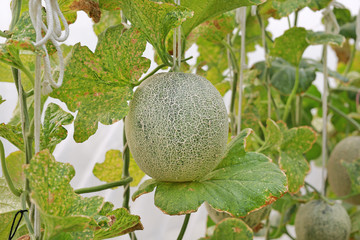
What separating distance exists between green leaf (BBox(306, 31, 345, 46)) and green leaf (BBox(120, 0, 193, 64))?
1.36 ft

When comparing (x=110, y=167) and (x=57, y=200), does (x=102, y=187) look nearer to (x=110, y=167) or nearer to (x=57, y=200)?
(x=57, y=200)

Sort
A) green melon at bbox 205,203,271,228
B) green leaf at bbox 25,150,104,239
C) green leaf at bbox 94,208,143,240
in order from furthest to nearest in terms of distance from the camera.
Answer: green melon at bbox 205,203,271,228, green leaf at bbox 94,208,143,240, green leaf at bbox 25,150,104,239

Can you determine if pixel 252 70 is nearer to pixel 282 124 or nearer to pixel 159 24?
pixel 282 124

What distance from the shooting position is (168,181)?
50 cm

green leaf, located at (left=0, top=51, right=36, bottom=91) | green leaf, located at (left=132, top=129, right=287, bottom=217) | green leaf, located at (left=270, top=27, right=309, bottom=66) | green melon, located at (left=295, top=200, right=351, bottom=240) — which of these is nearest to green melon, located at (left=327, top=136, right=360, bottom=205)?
green melon, located at (left=295, top=200, right=351, bottom=240)

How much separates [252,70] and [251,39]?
0.54 feet

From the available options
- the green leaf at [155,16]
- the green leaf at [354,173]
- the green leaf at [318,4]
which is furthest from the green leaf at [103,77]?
the green leaf at [354,173]

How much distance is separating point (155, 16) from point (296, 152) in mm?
465

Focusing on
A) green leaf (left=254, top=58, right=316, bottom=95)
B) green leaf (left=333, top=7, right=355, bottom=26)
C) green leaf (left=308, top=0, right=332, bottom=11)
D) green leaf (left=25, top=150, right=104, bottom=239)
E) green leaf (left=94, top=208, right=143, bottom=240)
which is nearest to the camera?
green leaf (left=25, top=150, right=104, bottom=239)

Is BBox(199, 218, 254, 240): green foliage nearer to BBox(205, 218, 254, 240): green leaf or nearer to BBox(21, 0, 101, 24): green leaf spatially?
BBox(205, 218, 254, 240): green leaf

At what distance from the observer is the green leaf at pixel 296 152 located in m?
0.75

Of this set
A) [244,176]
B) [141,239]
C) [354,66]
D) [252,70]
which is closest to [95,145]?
[141,239]

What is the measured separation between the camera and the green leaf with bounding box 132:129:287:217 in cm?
47

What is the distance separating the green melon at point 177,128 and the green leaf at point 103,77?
26mm
